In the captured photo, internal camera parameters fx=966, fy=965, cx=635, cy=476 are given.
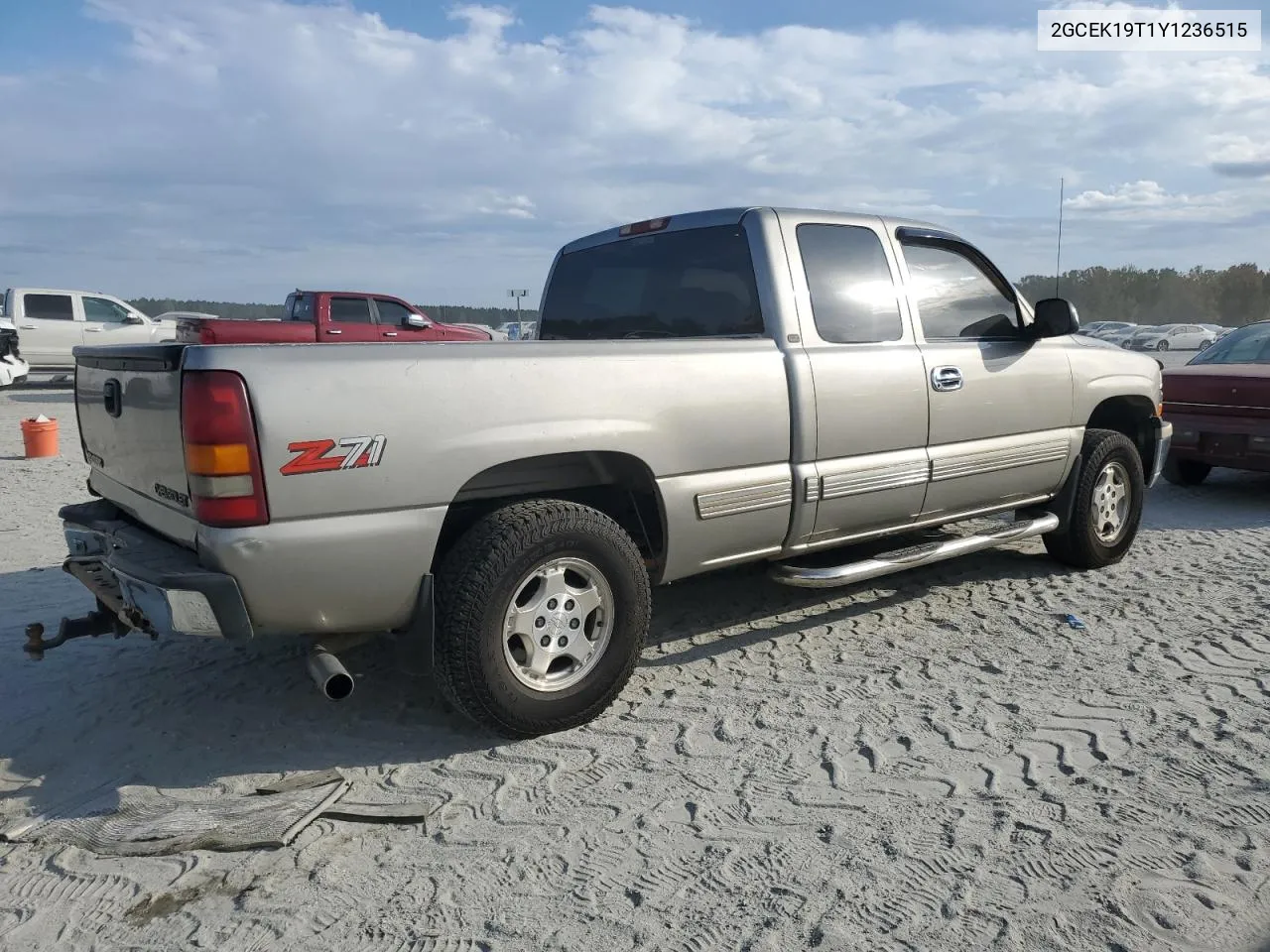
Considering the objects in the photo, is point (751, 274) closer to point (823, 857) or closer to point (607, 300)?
point (607, 300)

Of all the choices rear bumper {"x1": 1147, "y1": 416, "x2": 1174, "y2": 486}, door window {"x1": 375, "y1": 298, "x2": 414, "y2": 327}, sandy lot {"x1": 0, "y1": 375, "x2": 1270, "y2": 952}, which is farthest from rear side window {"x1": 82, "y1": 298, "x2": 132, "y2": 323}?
rear bumper {"x1": 1147, "y1": 416, "x2": 1174, "y2": 486}

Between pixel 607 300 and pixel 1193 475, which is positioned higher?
pixel 607 300

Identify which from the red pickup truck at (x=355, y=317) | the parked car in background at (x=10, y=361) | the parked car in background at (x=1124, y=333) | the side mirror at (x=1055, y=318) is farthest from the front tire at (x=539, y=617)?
the parked car in background at (x=1124, y=333)

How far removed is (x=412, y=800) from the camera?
3.12 meters

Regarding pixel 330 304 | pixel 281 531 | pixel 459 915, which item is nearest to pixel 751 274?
pixel 281 531

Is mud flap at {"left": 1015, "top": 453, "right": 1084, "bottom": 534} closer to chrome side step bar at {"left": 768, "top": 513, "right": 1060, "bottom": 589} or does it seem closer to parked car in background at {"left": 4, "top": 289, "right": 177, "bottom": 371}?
chrome side step bar at {"left": 768, "top": 513, "right": 1060, "bottom": 589}

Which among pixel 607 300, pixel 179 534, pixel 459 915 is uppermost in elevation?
pixel 607 300

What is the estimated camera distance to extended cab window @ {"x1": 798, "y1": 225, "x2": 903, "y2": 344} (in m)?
4.30

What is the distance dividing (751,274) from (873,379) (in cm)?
72

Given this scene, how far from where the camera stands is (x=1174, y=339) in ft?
128

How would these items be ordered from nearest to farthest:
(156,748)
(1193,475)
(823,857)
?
(823,857) → (156,748) → (1193,475)

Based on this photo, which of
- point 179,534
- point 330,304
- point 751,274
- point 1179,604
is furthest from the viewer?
point 330,304

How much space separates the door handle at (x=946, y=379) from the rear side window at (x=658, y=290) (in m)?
0.99

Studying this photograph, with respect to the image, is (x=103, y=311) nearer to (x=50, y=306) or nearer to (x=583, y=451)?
(x=50, y=306)
